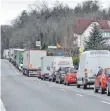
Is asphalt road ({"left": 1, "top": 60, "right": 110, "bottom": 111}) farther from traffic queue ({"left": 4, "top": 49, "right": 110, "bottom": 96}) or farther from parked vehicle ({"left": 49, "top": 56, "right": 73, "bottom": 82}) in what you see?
→ parked vehicle ({"left": 49, "top": 56, "right": 73, "bottom": 82})

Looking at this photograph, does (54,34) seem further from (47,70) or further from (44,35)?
(47,70)

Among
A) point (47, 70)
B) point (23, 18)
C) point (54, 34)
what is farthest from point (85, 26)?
point (47, 70)

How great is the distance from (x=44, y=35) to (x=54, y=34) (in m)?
3.19

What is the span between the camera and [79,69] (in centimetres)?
3691

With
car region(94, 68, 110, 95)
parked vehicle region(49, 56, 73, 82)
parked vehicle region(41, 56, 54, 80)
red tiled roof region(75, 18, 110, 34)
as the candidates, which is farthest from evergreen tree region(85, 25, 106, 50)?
red tiled roof region(75, 18, 110, 34)

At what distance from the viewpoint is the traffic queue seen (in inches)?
1148

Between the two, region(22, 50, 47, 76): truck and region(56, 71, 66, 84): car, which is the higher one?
region(22, 50, 47, 76): truck

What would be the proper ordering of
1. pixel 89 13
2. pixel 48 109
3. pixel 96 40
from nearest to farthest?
pixel 48 109, pixel 96 40, pixel 89 13

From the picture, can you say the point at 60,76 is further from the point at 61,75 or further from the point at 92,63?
the point at 92,63

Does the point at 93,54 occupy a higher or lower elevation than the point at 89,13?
lower

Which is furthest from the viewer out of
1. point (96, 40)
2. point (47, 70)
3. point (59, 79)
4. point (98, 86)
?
point (96, 40)

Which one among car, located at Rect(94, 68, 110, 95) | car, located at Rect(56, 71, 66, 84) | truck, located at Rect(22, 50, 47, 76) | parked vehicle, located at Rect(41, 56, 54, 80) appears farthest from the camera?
truck, located at Rect(22, 50, 47, 76)

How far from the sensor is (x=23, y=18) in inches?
6294

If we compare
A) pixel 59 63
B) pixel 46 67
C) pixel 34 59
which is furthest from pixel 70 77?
pixel 34 59
